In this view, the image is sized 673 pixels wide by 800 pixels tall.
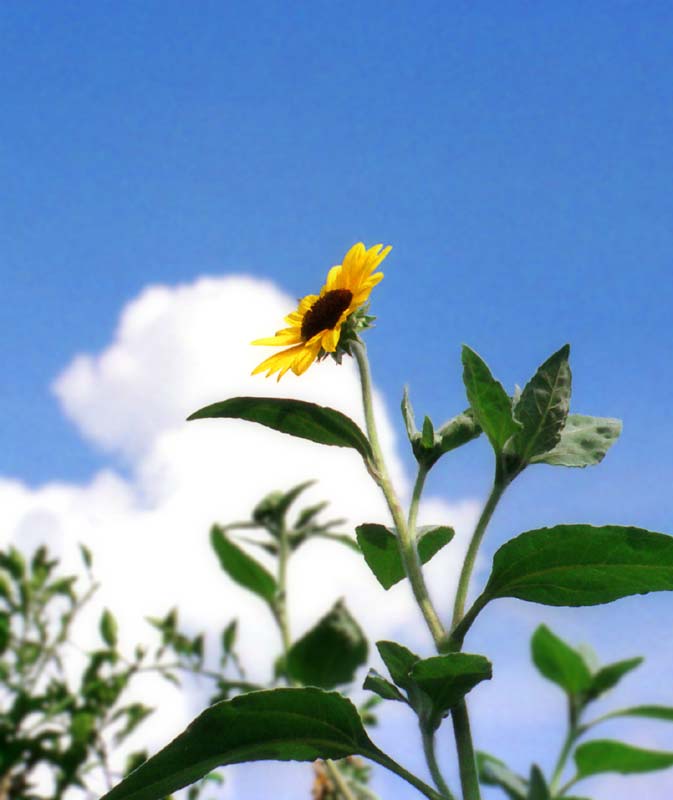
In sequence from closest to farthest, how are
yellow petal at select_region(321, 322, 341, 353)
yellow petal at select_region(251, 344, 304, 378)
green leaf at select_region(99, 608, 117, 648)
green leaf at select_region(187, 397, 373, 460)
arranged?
green leaf at select_region(187, 397, 373, 460)
yellow petal at select_region(321, 322, 341, 353)
yellow petal at select_region(251, 344, 304, 378)
green leaf at select_region(99, 608, 117, 648)

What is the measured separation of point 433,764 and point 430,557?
1.01ft

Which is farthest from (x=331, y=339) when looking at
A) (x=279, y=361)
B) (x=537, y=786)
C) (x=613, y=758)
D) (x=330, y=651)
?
(x=613, y=758)

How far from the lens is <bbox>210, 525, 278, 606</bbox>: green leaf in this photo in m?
2.29

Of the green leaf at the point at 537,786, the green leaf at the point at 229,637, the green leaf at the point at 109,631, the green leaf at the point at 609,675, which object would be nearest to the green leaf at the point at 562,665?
the green leaf at the point at 609,675

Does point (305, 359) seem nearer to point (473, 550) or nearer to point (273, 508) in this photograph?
point (473, 550)

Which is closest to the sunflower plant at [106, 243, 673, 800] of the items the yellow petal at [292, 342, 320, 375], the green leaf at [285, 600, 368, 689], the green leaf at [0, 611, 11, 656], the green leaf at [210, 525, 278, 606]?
the yellow petal at [292, 342, 320, 375]

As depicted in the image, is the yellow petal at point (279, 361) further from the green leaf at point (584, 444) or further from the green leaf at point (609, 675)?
the green leaf at point (609, 675)

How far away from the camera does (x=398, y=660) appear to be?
42.5 inches

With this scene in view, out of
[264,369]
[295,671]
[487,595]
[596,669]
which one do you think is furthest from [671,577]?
[596,669]

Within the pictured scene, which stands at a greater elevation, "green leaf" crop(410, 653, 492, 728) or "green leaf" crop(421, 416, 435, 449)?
"green leaf" crop(421, 416, 435, 449)

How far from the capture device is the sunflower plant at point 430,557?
40.9 inches

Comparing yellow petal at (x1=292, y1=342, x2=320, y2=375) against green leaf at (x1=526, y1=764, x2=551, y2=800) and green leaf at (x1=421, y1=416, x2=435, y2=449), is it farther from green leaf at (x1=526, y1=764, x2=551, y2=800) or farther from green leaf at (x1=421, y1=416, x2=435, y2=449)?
green leaf at (x1=526, y1=764, x2=551, y2=800)

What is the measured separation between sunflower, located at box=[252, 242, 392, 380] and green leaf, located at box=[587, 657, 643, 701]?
120 cm

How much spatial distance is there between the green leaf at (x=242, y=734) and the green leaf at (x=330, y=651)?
86 centimetres
